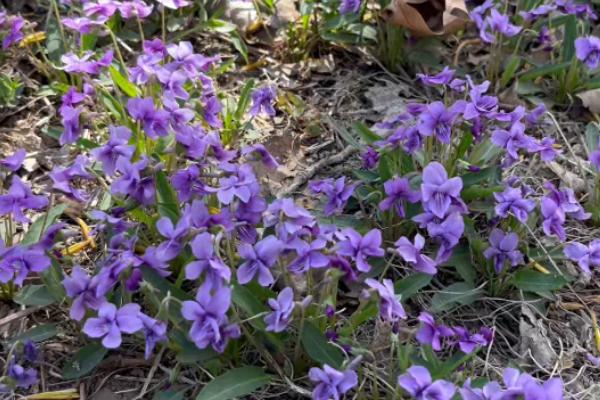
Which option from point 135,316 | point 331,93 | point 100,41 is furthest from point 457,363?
point 100,41

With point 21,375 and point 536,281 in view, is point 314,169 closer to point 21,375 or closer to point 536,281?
point 536,281

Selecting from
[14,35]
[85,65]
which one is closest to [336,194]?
[85,65]

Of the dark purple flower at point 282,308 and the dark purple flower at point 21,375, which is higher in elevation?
the dark purple flower at point 282,308

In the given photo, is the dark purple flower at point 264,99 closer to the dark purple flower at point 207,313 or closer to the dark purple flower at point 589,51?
the dark purple flower at point 207,313

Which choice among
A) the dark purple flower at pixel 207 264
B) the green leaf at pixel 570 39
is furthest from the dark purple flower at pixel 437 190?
the green leaf at pixel 570 39

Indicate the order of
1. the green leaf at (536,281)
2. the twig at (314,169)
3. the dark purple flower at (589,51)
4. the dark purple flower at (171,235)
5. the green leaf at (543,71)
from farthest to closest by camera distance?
the green leaf at (543,71) < the dark purple flower at (589,51) < the twig at (314,169) < the green leaf at (536,281) < the dark purple flower at (171,235)

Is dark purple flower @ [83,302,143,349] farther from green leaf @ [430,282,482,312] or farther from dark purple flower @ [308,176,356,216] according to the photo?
green leaf @ [430,282,482,312]

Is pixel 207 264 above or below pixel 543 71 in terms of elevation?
above
